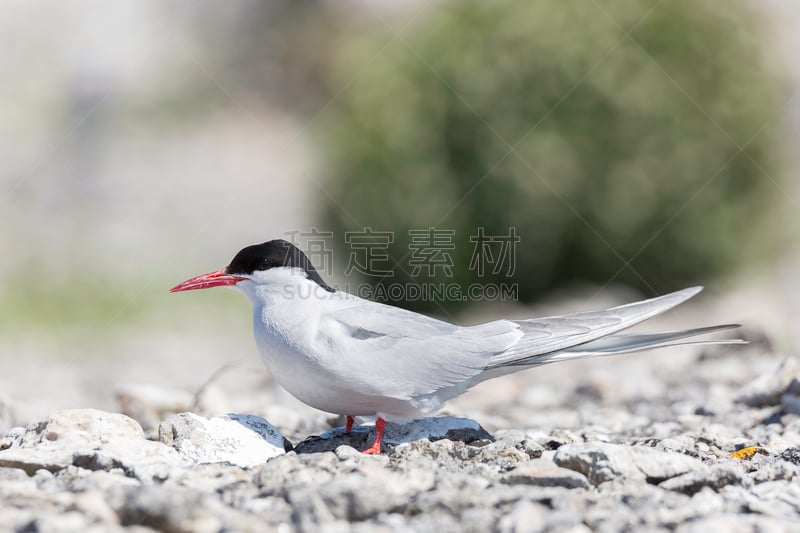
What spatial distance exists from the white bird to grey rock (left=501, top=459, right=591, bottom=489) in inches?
27.6

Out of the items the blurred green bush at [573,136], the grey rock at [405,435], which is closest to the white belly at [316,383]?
the grey rock at [405,435]

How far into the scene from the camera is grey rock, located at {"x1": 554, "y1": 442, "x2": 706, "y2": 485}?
2.73 m

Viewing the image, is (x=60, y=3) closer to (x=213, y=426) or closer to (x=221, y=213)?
(x=221, y=213)

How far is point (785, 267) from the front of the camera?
31.5ft

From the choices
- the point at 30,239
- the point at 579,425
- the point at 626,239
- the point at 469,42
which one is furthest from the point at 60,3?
the point at 579,425

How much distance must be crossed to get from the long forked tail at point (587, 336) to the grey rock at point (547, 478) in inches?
32.4

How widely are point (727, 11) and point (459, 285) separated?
342cm

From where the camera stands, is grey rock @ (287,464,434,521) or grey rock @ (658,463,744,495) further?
grey rock @ (658,463,744,495)

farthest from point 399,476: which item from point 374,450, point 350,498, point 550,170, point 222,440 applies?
point 550,170

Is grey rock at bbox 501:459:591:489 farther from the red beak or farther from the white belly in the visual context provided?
the red beak

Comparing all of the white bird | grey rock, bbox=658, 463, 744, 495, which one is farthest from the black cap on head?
grey rock, bbox=658, 463, 744, 495

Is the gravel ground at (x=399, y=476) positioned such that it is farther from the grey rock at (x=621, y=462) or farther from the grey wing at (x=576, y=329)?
the grey wing at (x=576, y=329)

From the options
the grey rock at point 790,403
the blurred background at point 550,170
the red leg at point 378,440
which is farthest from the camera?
the blurred background at point 550,170

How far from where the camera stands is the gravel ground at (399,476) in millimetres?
2307
